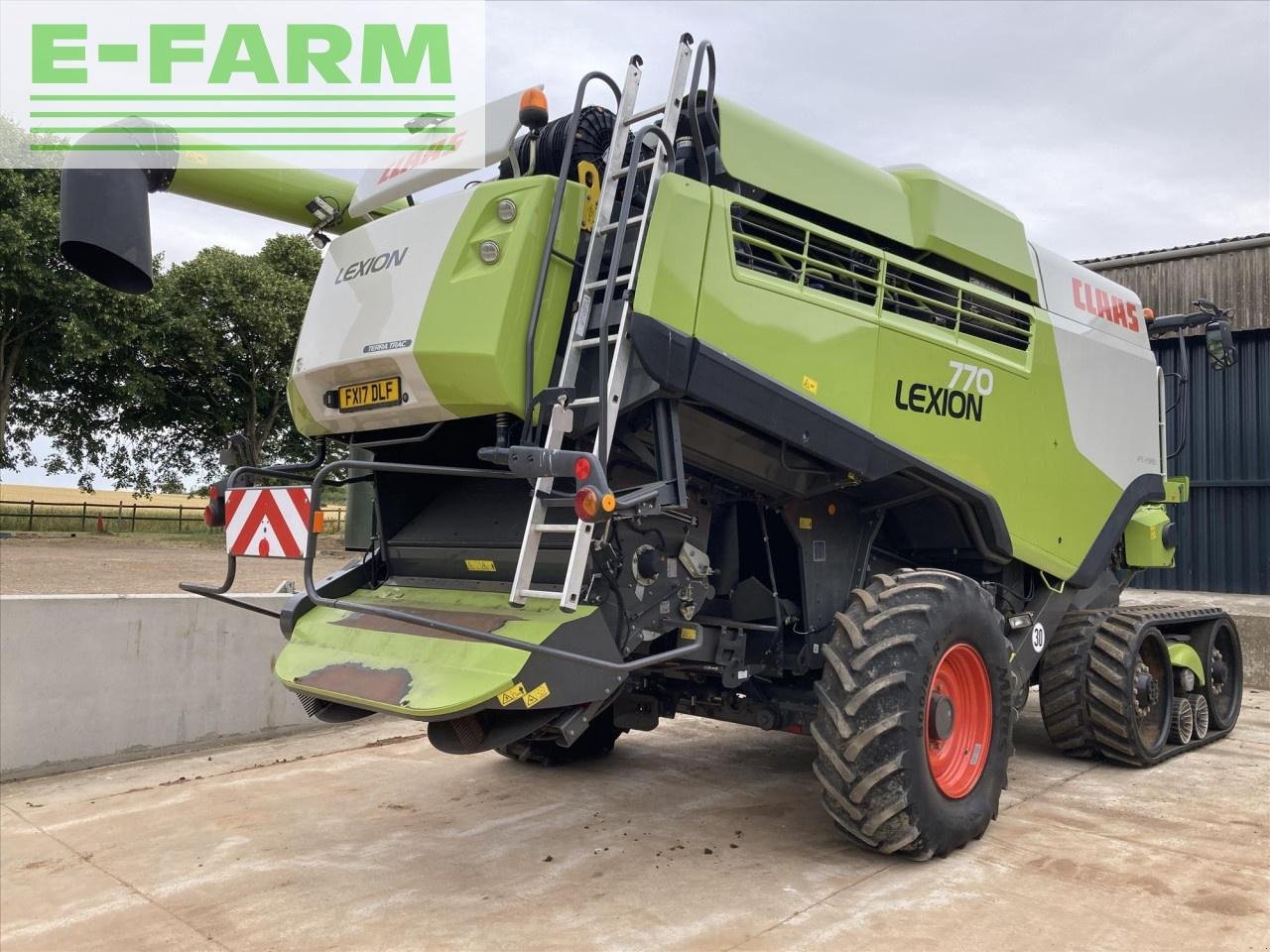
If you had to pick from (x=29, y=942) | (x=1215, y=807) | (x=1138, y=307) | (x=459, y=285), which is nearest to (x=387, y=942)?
(x=29, y=942)

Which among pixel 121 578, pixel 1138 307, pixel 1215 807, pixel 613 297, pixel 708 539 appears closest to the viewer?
pixel 613 297

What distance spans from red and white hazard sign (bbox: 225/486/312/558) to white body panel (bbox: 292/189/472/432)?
762mm

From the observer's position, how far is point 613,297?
3.68 m

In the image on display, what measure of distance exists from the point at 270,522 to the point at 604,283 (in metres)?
2.35

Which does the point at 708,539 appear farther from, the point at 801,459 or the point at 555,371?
the point at 555,371

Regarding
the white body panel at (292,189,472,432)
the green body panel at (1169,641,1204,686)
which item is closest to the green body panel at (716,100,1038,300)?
the white body panel at (292,189,472,432)

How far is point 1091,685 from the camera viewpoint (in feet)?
18.4

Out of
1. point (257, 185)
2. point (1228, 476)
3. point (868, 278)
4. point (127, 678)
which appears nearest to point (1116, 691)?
point (868, 278)

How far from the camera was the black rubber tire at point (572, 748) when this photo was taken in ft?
18.6

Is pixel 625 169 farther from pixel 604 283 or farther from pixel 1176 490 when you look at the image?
pixel 1176 490

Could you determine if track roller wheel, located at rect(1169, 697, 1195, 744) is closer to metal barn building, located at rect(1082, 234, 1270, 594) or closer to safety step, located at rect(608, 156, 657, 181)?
safety step, located at rect(608, 156, 657, 181)

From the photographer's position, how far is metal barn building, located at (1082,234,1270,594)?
1119 centimetres

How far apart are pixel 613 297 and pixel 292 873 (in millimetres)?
2619

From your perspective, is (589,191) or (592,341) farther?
(589,191)
